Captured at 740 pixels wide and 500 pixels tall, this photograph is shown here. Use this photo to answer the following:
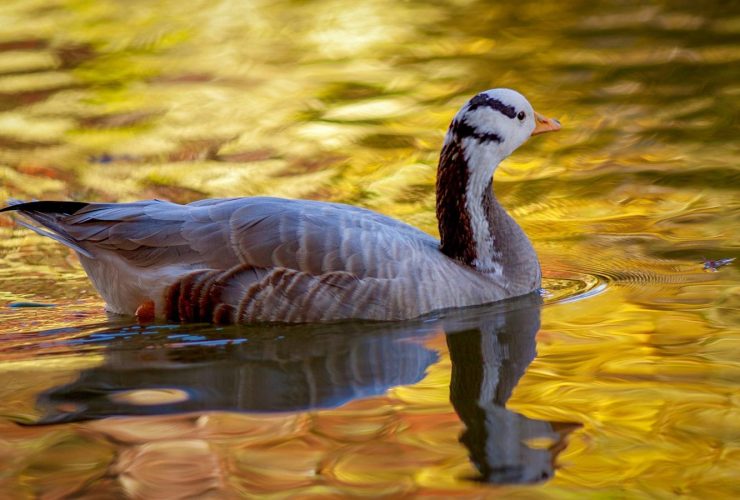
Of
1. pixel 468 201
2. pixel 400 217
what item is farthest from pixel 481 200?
pixel 400 217

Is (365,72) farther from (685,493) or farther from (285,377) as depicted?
(685,493)

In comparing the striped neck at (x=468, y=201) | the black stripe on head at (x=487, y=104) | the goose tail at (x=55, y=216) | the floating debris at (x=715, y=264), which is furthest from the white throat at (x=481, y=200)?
the goose tail at (x=55, y=216)

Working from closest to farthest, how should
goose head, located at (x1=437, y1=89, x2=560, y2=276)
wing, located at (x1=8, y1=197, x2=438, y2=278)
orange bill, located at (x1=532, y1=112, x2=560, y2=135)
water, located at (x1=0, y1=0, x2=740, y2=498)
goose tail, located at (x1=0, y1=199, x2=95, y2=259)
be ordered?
water, located at (x1=0, y1=0, x2=740, y2=498) → wing, located at (x1=8, y1=197, x2=438, y2=278) → goose tail, located at (x1=0, y1=199, x2=95, y2=259) → goose head, located at (x1=437, y1=89, x2=560, y2=276) → orange bill, located at (x1=532, y1=112, x2=560, y2=135)

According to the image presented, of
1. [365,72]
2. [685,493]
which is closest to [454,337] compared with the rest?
[685,493]

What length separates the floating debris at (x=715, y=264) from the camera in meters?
8.01

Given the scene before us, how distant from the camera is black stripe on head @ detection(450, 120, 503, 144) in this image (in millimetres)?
7586

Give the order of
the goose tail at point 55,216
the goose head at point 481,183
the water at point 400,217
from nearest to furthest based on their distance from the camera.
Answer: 1. the water at point 400,217
2. the goose tail at point 55,216
3. the goose head at point 481,183

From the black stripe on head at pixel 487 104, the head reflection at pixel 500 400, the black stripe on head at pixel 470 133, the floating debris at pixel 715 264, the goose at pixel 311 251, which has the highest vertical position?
the black stripe on head at pixel 487 104

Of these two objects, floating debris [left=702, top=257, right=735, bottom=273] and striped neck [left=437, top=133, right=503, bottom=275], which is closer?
striped neck [left=437, top=133, right=503, bottom=275]

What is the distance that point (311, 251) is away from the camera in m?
7.08

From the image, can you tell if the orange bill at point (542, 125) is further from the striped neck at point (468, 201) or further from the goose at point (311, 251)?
the striped neck at point (468, 201)

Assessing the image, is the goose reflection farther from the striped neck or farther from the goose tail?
the goose tail

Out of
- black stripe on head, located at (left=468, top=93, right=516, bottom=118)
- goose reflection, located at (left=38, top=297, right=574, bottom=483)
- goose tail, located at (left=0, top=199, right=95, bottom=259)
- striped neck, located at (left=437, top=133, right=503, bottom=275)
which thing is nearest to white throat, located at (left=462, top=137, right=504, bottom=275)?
striped neck, located at (left=437, top=133, right=503, bottom=275)

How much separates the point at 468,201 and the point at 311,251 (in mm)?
1227
